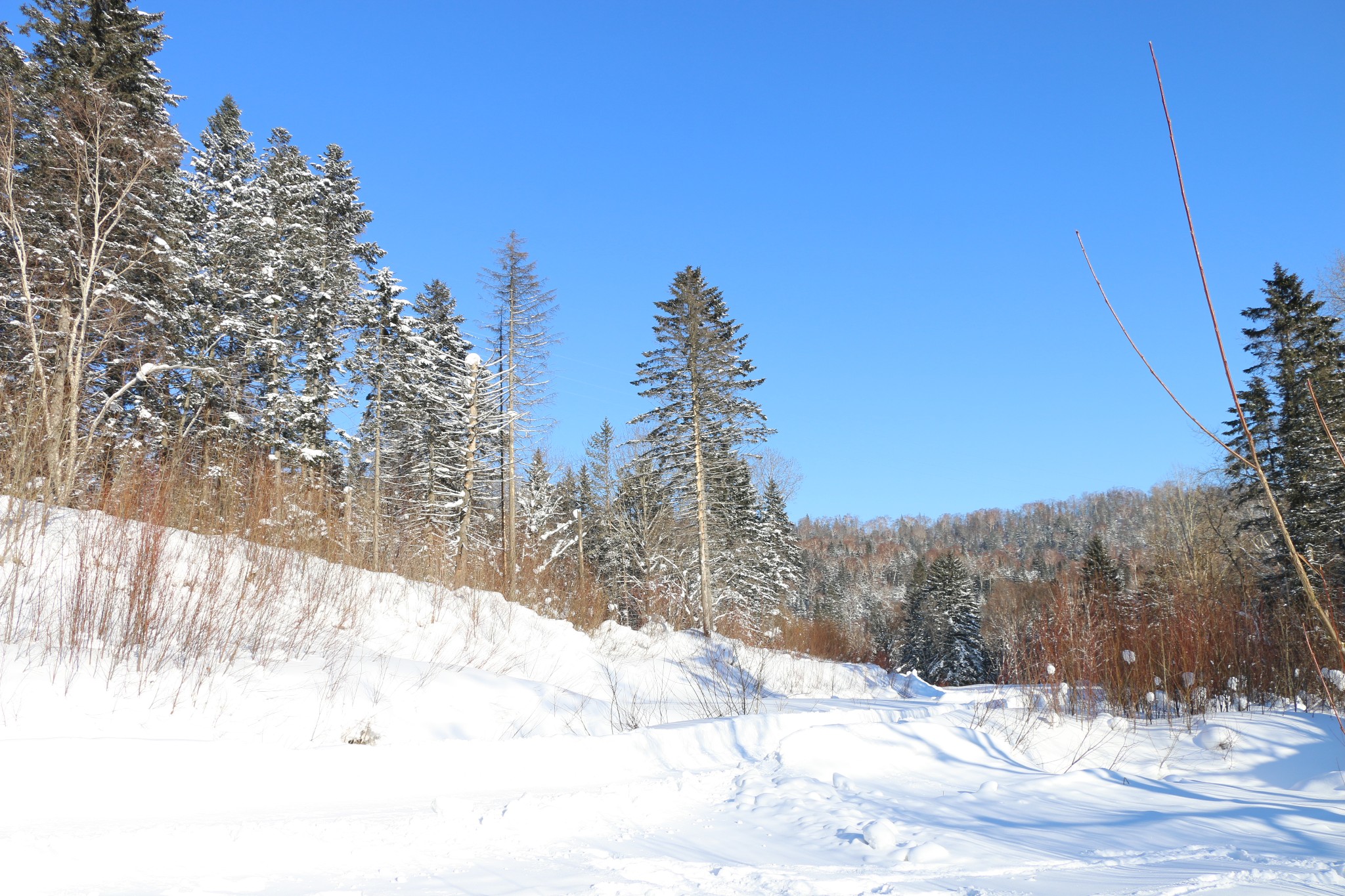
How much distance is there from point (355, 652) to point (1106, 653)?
8.06m

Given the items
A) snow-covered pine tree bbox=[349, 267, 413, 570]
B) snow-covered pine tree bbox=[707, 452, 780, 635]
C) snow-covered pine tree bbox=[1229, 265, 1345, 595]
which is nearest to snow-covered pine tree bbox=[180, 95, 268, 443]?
snow-covered pine tree bbox=[349, 267, 413, 570]

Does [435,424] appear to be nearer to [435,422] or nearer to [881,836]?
[435,422]

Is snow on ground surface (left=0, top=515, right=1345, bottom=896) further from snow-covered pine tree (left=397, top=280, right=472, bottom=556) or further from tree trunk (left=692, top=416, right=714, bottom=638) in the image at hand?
snow-covered pine tree (left=397, top=280, right=472, bottom=556)

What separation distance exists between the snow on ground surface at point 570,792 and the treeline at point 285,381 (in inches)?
104

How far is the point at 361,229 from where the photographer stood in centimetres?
2456

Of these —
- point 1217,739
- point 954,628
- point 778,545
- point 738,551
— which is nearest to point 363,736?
point 1217,739

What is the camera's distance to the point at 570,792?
382 cm

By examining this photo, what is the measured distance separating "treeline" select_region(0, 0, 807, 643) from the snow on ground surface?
2649 millimetres

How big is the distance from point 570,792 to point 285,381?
19.2 m

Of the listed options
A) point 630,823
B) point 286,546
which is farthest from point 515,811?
point 286,546

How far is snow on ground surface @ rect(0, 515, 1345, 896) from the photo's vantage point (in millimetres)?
2604

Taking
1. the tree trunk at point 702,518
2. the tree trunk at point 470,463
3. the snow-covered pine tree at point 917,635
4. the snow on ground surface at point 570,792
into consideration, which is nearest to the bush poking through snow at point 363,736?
the snow on ground surface at point 570,792

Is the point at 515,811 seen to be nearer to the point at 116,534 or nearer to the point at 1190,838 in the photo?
the point at 1190,838

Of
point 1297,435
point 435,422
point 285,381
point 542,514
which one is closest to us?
point 1297,435
